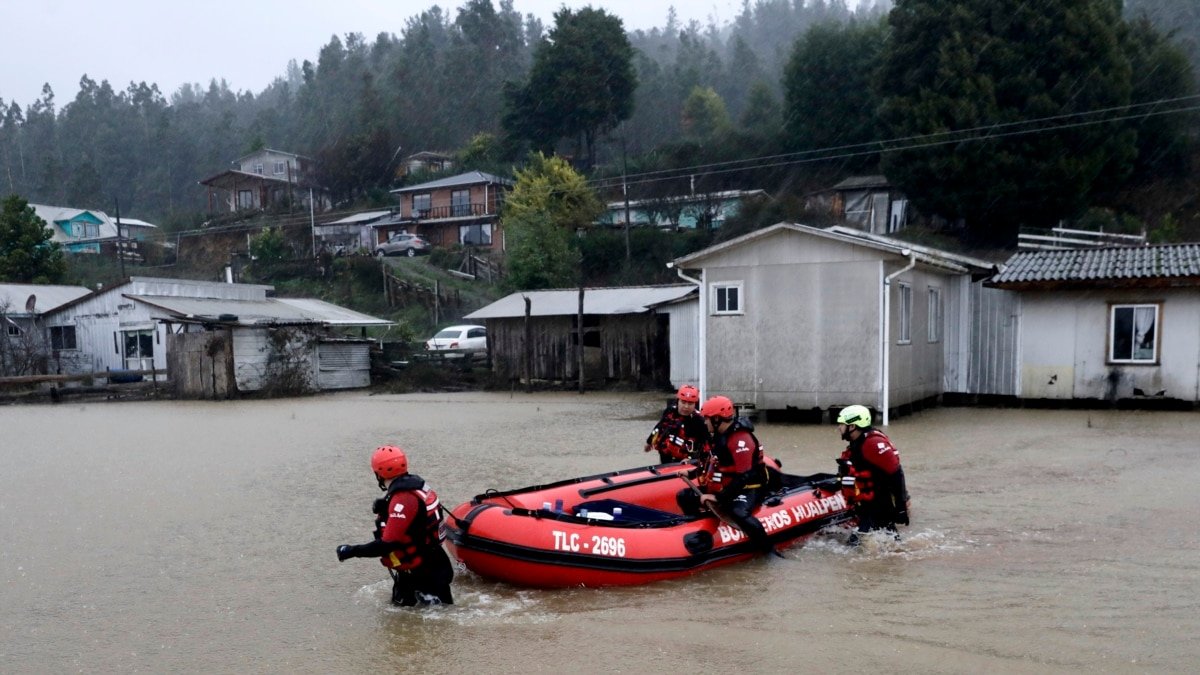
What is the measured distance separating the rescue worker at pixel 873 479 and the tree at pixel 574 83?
4490 centimetres

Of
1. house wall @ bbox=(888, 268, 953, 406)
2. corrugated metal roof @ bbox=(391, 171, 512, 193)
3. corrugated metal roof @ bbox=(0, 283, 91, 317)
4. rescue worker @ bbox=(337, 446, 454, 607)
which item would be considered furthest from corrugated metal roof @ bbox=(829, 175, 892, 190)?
rescue worker @ bbox=(337, 446, 454, 607)

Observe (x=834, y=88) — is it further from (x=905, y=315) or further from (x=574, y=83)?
(x=905, y=315)

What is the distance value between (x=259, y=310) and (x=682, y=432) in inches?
944

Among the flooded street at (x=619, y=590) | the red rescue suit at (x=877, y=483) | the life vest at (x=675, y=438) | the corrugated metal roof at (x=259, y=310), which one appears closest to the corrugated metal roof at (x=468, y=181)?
the corrugated metal roof at (x=259, y=310)

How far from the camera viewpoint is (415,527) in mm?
6406

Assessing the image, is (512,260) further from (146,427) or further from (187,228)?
(187,228)

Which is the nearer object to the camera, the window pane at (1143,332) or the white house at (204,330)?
the window pane at (1143,332)

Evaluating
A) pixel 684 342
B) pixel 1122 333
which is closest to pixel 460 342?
pixel 684 342

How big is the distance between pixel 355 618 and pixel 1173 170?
118ft

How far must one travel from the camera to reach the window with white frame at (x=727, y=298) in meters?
16.8

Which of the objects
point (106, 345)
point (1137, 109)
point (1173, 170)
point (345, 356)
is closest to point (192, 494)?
point (345, 356)

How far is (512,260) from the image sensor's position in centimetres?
3606

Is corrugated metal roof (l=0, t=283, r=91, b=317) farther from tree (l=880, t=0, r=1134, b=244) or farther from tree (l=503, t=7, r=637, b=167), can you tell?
tree (l=880, t=0, r=1134, b=244)

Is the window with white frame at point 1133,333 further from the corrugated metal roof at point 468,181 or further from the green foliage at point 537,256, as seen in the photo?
the corrugated metal roof at point 468,181
